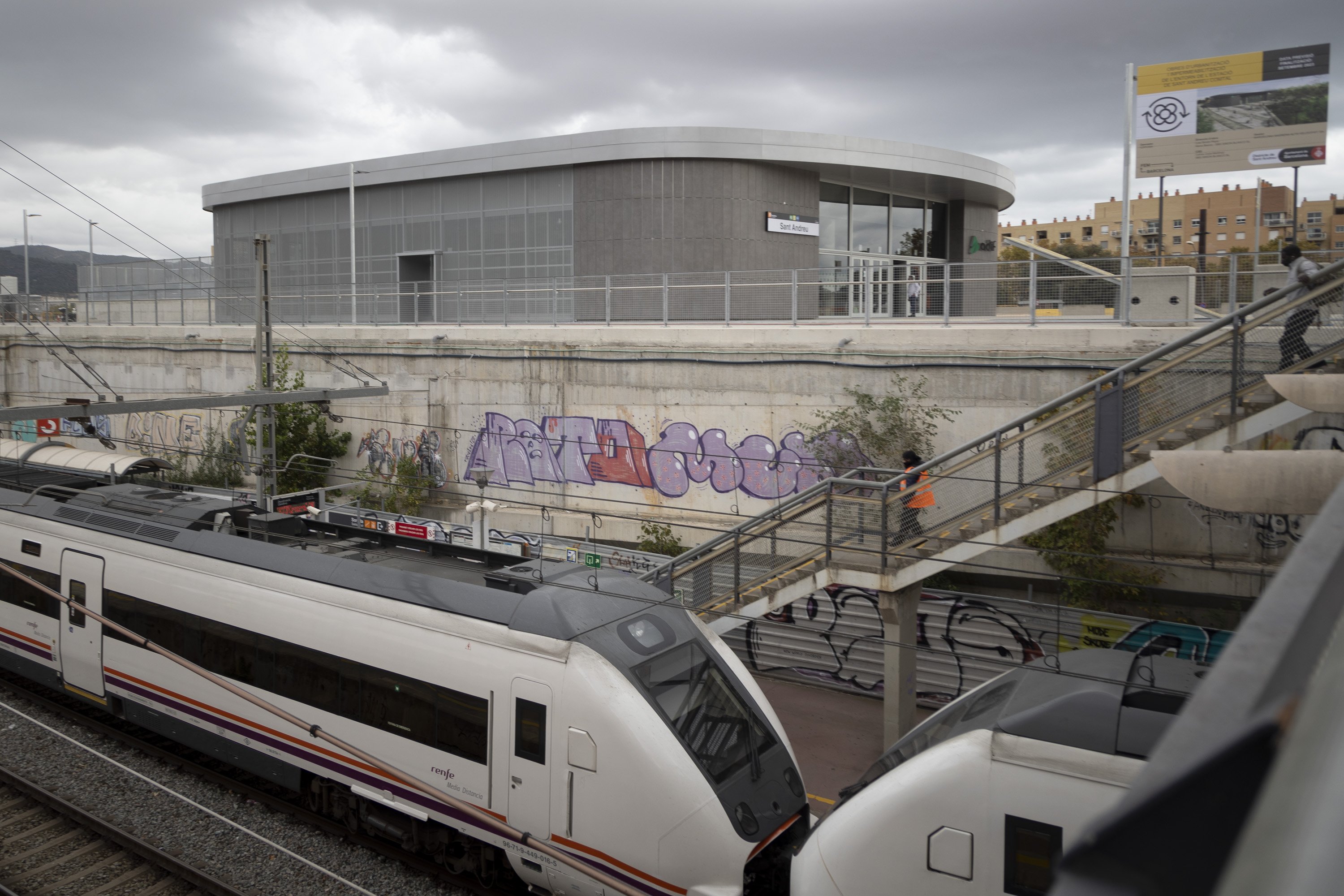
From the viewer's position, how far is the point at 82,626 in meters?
11.6

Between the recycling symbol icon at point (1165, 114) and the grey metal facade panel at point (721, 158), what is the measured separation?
8.80 m

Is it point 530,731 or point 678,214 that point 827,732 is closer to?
point 530,731

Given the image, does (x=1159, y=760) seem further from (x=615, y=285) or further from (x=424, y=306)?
(x=424, y=306)

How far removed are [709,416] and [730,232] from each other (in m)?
7.92

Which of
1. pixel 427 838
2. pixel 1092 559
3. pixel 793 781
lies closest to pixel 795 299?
pixel 1092 559

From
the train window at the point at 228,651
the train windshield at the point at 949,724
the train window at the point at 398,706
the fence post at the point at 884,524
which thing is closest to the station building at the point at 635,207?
the fence post at the point at 884,524

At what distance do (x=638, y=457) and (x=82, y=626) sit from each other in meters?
9.65

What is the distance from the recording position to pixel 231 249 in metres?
33.4

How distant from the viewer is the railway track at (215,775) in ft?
29.8

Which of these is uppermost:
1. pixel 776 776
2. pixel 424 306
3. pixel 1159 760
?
pixel 424 306

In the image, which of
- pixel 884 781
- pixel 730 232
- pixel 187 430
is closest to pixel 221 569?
pixel 884 781

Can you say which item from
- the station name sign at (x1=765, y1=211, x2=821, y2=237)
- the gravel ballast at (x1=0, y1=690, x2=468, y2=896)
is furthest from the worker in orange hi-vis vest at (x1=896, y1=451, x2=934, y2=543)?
the station name sign at (x1=765, y1=211, x2=821, y2=237)

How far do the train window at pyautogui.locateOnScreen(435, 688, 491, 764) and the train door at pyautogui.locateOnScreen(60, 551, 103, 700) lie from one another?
569 centimetres

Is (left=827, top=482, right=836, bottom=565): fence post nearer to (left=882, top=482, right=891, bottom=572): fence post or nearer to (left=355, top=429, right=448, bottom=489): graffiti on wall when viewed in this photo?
(left=882, top=482, right=891, bottom=572): fence post
